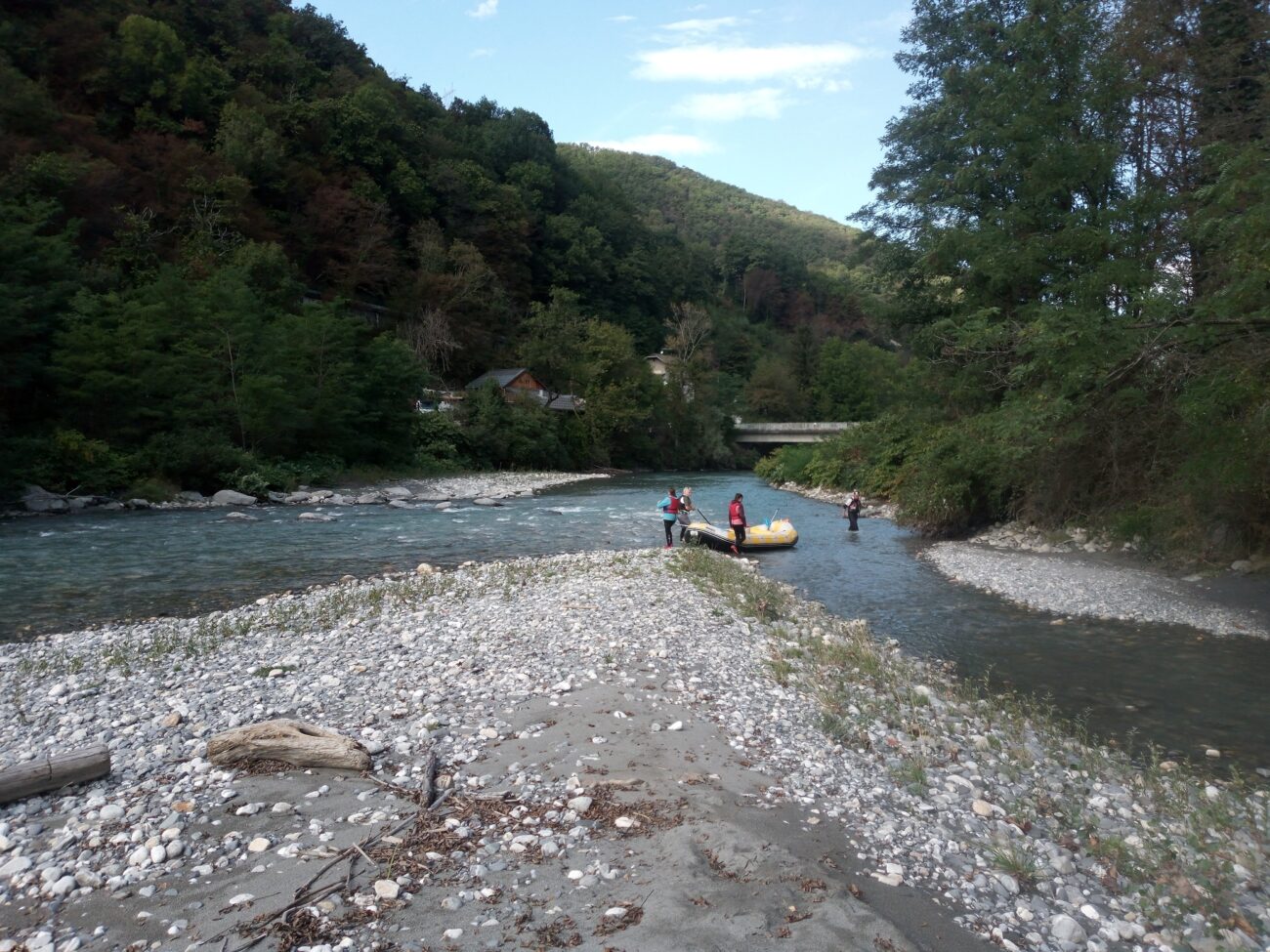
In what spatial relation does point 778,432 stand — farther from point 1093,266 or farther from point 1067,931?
point 1067,931

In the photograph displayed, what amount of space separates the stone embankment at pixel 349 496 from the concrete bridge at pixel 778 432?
90.2ft

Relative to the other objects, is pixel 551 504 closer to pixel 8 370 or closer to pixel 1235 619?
pixel 8 370

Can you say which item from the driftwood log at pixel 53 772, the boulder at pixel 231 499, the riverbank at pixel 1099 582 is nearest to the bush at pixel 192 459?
the boulder at pixel 231 499

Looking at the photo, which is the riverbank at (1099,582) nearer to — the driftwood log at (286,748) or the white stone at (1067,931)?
the white stone at (1067,931)

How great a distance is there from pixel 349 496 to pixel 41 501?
1052cm

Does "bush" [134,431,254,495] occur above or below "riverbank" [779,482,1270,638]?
above

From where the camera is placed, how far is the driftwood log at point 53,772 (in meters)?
5.57

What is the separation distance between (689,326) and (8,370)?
5551 cm

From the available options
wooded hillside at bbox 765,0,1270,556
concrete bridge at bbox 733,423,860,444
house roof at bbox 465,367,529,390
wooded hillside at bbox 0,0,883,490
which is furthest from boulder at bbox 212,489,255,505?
concrete bridge at bbox 733,423,860,444

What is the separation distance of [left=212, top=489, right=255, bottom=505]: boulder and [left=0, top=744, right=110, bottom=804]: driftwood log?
26.6 metres

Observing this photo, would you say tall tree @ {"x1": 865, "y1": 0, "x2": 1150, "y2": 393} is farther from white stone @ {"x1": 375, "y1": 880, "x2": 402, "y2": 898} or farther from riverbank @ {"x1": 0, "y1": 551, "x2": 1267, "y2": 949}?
white stone @ {"x1": 375, "y1": 880, "x2": 402, "y2": 898}

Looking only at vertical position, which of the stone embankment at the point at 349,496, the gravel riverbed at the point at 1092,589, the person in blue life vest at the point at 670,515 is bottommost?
the stone embankment at the point at 349,496

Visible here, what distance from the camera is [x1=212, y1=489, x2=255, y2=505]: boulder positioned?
99.8 feet

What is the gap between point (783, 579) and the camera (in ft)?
58.2
